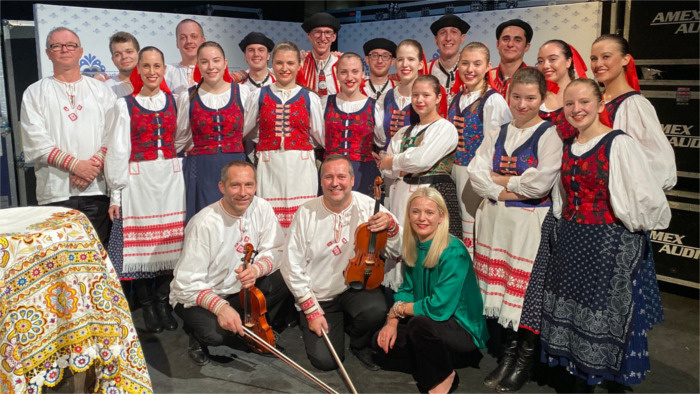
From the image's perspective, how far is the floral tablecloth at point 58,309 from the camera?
2.14 metres

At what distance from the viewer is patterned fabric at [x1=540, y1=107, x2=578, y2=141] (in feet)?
10.1

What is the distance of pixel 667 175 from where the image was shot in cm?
313

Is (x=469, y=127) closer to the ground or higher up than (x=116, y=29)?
closer to the ground

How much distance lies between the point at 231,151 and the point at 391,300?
1.49 metres

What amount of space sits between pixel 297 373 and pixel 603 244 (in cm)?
176

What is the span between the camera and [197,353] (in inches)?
141

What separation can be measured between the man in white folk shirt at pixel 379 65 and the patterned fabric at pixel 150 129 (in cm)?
144

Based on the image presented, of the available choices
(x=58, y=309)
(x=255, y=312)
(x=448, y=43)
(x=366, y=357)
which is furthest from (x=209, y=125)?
(x=58, y=309)

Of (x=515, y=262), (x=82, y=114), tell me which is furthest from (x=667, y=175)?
(x=82, y=114)

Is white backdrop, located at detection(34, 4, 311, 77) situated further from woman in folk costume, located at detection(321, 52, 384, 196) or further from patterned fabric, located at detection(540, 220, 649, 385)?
patterned fabric, located at detection(540, 220, 649, 385)

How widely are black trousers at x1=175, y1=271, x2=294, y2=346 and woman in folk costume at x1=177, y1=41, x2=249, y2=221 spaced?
2.51 feet

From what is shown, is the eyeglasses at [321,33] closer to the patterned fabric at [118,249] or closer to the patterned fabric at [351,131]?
the patterned fabric at [351,131]

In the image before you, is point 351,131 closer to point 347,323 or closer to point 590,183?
point 347,323

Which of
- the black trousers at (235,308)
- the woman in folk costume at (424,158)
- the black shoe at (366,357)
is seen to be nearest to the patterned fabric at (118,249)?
the black trousers at (235,308)
